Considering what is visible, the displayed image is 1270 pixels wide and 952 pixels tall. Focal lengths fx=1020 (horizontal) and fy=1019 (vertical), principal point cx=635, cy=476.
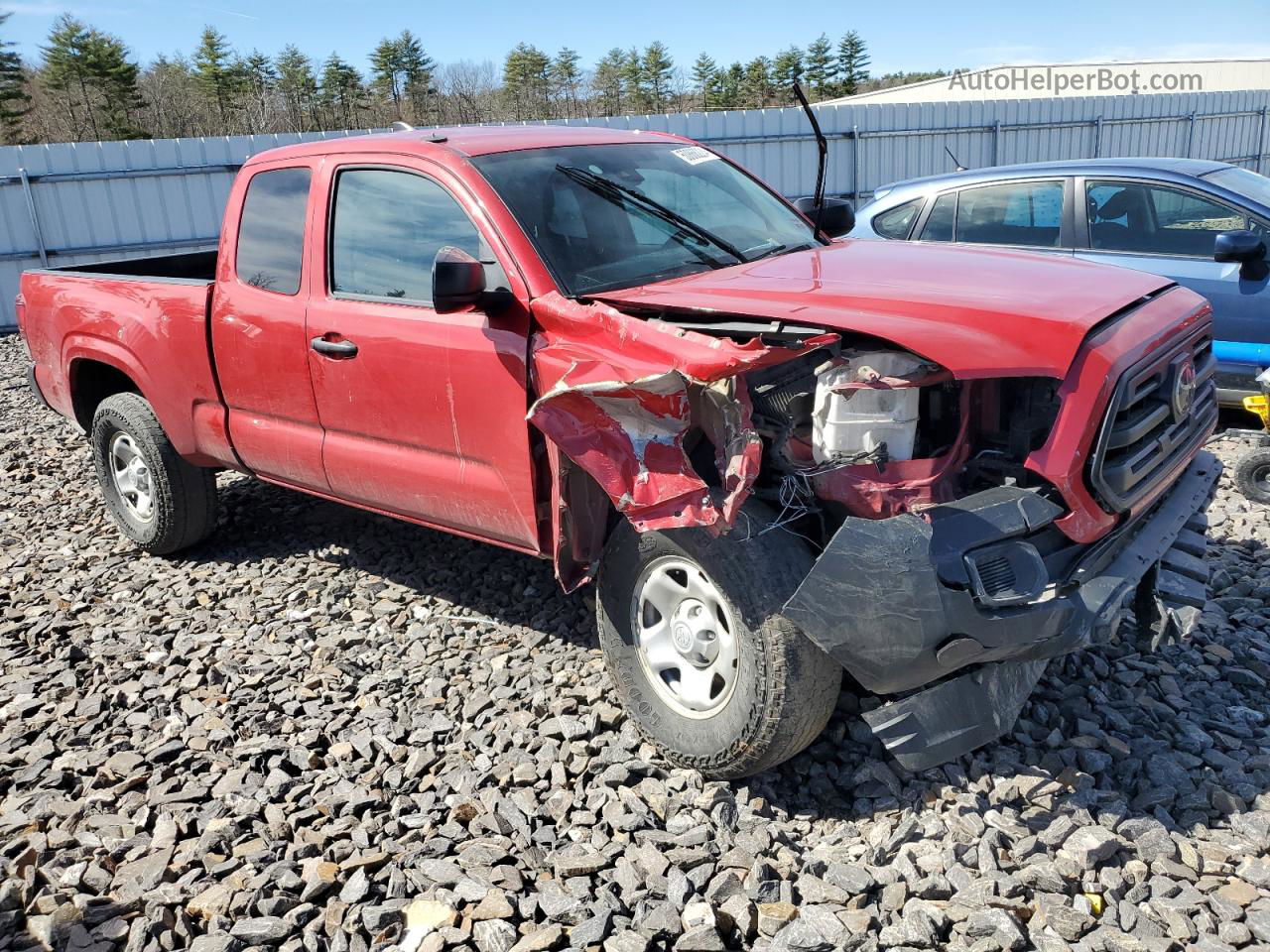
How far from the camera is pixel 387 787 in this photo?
338cm

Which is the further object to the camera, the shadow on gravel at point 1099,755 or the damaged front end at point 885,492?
the shadow on gravel at point 1099,755

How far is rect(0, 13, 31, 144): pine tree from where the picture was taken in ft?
181

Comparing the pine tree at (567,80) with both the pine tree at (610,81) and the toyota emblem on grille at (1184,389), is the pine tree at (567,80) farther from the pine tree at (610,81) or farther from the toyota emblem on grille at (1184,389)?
the toyota emblem on grille at (1184,389)

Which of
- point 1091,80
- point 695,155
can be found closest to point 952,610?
point 695,155

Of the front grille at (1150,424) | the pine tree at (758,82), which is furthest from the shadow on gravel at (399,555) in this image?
the pine tree at (758,82)

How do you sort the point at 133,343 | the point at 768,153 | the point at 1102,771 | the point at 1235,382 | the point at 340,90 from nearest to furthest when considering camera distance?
the point at 1102,771 < the point at 133,343 < the point at 1235,382 < the point at 768,153 < the point at 340,90

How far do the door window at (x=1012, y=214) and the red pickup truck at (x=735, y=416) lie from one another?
10.1 feet

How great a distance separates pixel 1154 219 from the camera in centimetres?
668

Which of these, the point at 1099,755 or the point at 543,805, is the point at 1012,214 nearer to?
the point at 1099,755

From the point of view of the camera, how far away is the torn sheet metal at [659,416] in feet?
9.17

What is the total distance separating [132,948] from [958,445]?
2641 millimetres

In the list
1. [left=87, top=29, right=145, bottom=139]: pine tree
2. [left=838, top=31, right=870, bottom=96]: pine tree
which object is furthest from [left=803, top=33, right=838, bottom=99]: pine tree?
[left=87, top=29, right=145, bottom=139]: pine tree

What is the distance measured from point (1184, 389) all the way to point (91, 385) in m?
5.53

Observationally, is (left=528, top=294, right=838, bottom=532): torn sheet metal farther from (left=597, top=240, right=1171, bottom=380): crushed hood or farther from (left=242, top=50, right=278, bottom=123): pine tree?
(left=242, top=50, right=278, bottom=123): pine tree
